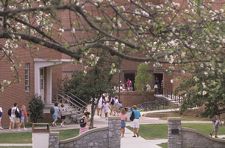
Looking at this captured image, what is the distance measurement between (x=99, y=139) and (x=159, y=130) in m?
10.3

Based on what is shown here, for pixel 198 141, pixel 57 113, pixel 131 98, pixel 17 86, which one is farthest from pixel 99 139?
pixel 131 98

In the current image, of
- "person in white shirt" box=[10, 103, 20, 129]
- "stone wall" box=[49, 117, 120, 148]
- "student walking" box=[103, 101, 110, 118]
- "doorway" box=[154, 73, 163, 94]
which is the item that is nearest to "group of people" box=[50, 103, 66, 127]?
"person in white shirt" box=[10, 103, 20, 129]

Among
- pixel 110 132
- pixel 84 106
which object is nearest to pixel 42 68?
pixel 84 106

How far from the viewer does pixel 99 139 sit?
76.4ft

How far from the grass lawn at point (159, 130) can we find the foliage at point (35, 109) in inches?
238

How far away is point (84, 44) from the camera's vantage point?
936 cm

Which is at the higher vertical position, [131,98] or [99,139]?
[131,98]

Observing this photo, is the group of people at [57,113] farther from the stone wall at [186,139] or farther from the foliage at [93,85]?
the stone wall at [186,139]

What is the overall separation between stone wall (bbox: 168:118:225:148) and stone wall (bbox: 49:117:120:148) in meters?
2.12

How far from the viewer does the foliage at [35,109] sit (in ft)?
116

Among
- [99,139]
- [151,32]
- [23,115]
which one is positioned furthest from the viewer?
[23,115]

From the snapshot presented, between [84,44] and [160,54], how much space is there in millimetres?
1261

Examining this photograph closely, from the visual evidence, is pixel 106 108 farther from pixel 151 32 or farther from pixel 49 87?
pixel 151 32

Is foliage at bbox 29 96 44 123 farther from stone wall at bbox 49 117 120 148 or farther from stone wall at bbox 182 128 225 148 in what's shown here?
stone wall at bbox 182 128 225 148
